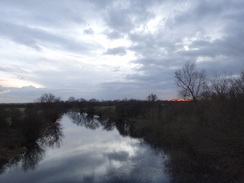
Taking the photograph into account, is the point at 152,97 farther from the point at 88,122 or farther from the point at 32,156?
the point at 32,156

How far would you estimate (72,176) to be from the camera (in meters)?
13.5

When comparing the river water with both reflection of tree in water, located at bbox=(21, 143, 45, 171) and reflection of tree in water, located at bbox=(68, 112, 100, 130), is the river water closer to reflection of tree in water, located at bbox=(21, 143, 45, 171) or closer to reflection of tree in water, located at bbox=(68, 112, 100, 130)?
reflection of tree in water, located at bbox=(21, 143, 45, 171)

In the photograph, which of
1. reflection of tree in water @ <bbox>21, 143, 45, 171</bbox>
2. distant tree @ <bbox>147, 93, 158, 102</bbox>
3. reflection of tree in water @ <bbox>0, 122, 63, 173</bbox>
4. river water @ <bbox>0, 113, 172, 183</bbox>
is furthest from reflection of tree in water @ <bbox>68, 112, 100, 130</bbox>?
river water @ <bbox>0, 113, 172, 183</bbox>

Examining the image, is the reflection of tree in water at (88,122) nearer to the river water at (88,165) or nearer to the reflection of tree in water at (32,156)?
the reflection of tree in water at (32,156)

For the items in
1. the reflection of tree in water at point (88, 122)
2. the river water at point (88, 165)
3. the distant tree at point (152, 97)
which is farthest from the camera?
the distant tree at point (152, 97)

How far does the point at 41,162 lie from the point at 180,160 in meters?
10.8

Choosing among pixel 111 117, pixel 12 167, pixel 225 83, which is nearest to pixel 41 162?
pixel 12 167

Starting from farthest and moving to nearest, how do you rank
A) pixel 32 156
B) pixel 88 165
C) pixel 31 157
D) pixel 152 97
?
pixel 152 97 < pixel 32 156 < pixel 31 157 < pixel 88 165

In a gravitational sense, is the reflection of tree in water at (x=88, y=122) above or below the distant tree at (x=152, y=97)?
below

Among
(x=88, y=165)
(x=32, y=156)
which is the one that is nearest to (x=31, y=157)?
(x=32, y=156)

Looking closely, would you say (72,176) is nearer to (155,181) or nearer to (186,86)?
(155,181)

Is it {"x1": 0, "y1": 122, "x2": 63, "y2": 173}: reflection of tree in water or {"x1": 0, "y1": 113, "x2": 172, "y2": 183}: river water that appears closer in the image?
{"x1": 0, "y1": 113, "x2": 172, "y2": 183}: river water

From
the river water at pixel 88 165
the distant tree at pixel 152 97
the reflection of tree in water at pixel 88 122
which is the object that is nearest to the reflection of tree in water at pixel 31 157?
the river water at pixel 88 165

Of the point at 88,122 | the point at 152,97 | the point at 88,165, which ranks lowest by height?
the point at 88,165
